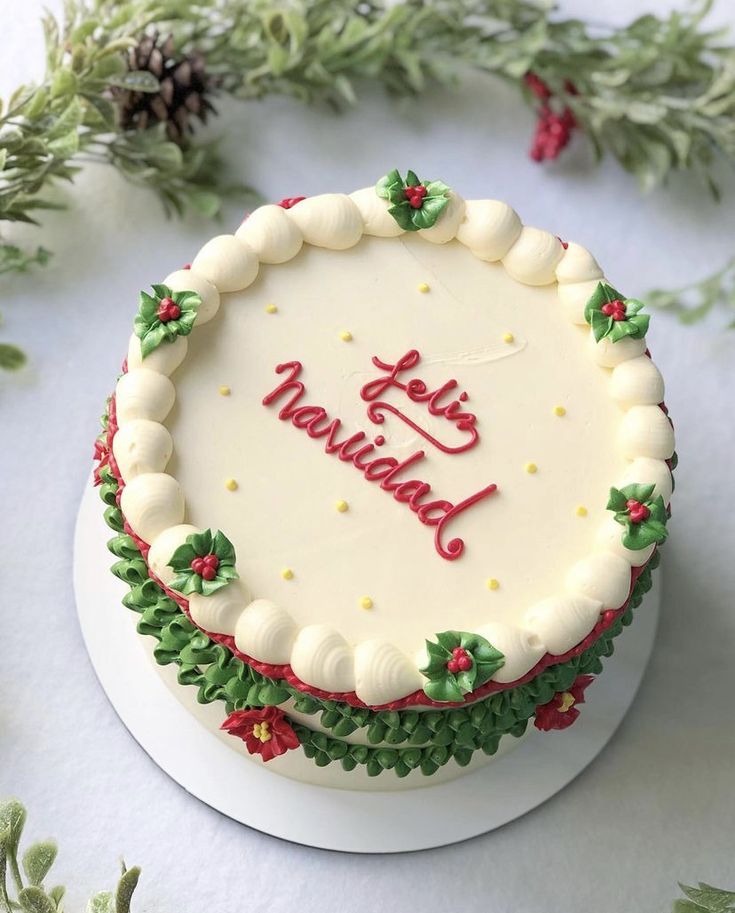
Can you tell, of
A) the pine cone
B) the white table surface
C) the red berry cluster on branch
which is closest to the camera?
the white table surface

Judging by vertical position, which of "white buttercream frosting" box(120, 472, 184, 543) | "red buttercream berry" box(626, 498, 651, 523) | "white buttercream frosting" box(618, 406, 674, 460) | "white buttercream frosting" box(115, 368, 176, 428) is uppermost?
"white buttercream frosting" box(115, 368, 176, 428)

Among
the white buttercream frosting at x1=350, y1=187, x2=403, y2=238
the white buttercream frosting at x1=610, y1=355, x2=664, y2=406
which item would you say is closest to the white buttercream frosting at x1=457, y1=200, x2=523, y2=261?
the white buttercream frosting at x1=350, y1=187, x2=403, y2=238

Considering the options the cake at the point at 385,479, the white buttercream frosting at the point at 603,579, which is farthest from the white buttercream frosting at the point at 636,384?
the white buttercream frosting at the point at 603,579

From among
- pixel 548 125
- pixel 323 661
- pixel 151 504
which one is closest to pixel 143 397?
pixel 151 504

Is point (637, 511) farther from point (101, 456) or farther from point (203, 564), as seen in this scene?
point (101, 456)

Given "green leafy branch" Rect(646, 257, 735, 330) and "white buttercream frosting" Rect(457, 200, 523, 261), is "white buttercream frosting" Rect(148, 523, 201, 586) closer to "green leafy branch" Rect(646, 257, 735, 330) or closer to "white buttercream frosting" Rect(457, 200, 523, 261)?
"white buttercream frosting" Rect(457, 200, 523, 261)

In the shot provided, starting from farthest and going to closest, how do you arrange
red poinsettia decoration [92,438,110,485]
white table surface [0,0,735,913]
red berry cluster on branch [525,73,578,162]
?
red berry cluster on branch [525,73,578,162] < white table surface [0,0,735,913] < red poinsettia decoration [92,438,110,485]

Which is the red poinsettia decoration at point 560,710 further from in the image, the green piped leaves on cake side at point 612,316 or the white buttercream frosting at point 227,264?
the white buttercream frosting at point 227,264
